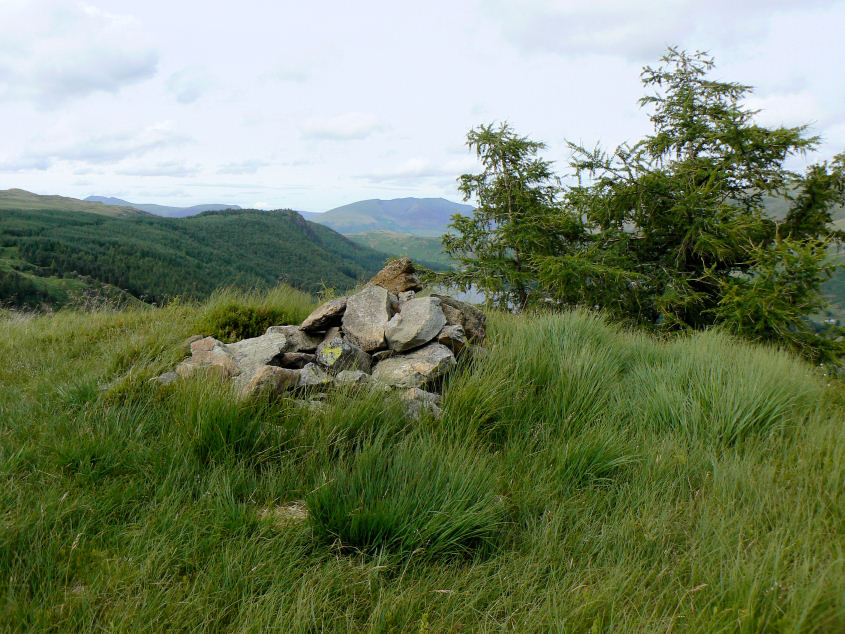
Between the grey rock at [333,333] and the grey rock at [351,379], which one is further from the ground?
the grey rock at [333,333]

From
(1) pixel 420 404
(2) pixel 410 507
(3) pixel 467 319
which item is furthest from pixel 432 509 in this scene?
(3) pixel 467 319

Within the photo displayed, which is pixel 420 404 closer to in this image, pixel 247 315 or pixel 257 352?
pixel 257 352

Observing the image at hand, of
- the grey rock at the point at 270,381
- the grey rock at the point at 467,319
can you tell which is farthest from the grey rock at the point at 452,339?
the grey rock at the point at 270,381

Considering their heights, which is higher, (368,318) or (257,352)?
(368,318)

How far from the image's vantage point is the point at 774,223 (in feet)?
36.7

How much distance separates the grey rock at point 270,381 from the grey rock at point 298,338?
1208 mm

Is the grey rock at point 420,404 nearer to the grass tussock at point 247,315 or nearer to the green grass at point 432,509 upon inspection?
the green grass at point 432,509

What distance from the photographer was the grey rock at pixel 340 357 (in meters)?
4.57

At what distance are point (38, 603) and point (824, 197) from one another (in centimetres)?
1541

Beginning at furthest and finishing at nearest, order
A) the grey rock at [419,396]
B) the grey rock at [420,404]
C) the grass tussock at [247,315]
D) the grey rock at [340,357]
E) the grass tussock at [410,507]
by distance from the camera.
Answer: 1. the grass tussock at [247,315]
2. the grey rock at [340,357]
3. the grey rock at [419,396]
4. the grey rock at [420,404]
5. the grass tussock at [410,507]

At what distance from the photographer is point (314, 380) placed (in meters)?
4.14

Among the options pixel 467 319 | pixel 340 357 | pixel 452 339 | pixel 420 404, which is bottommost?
pixel 420 404

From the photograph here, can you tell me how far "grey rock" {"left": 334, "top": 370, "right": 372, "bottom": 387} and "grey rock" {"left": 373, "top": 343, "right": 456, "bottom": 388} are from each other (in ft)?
0.57

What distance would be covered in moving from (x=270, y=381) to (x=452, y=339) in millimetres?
2138
